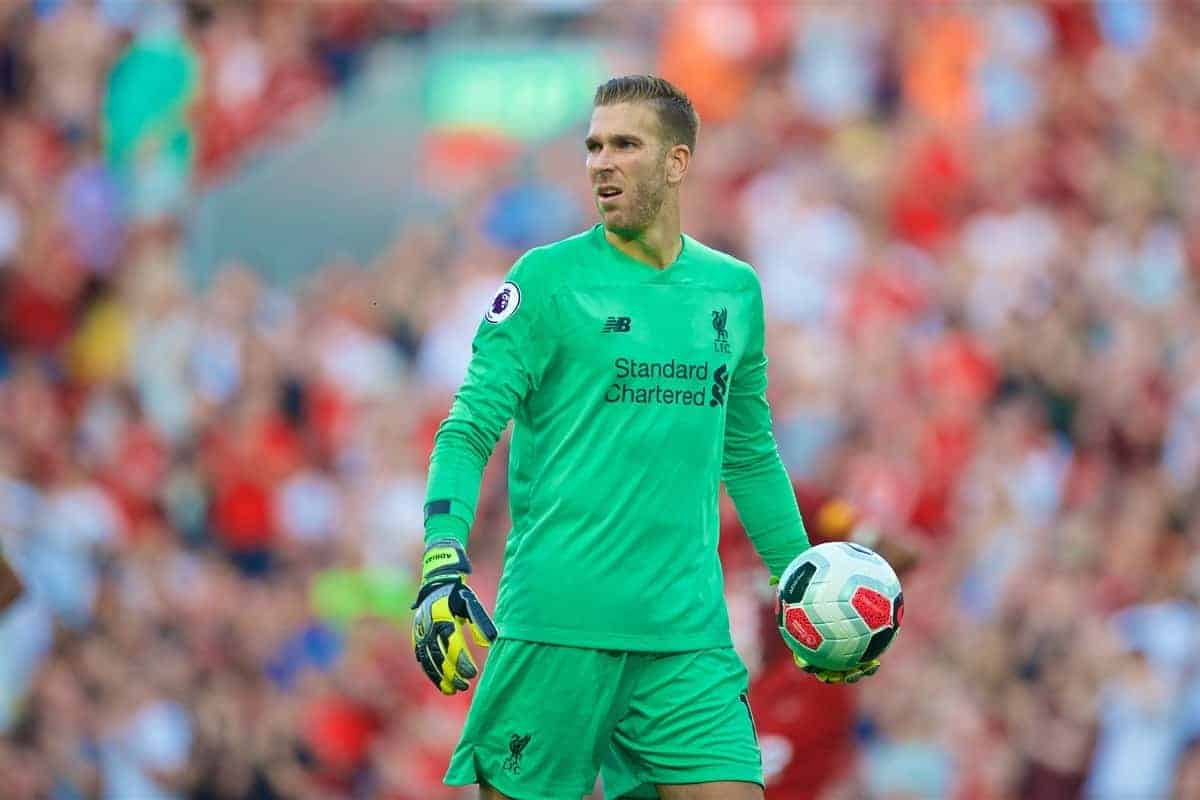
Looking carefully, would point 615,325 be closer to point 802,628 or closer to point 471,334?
point 802,628

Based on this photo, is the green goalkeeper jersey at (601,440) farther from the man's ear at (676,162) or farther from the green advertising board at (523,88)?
the green advertising board at (523,88)

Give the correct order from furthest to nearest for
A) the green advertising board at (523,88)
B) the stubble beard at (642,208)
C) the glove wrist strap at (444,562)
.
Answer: the green advertising board at (523,88) < the stubble beard at (642,208) < the glove wrist strap at (444,562)

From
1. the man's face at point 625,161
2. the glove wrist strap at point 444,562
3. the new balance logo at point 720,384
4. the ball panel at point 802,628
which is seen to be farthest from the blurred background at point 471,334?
the glove wrist strap at point 444,562

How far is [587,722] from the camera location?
4766 mm

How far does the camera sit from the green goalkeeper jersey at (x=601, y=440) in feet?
15.6

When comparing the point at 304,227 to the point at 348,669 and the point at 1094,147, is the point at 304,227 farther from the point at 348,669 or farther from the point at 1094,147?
the point at 1094,147

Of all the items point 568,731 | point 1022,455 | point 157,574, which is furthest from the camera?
point 157,574

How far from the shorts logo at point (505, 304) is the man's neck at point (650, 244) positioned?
318 mm

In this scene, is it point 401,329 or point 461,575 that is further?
point 401,329

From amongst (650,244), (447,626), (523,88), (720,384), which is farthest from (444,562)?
(523,88)

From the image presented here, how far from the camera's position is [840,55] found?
13.0 m

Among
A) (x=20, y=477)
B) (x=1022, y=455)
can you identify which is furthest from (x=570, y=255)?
(x=20, y=477)

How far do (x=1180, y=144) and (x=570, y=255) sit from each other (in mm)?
8094

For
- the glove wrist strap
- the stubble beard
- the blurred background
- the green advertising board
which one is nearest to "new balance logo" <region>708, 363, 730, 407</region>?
the stubble beard
